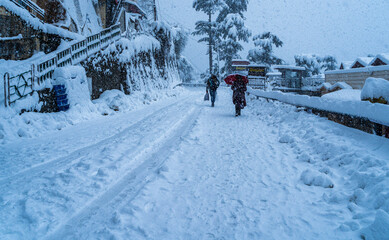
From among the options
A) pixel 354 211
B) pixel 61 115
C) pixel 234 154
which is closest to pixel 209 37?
pixel 61 115

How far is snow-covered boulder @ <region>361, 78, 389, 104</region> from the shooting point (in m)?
5.12

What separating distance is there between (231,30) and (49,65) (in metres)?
32.8

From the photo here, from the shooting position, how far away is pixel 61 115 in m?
9.41

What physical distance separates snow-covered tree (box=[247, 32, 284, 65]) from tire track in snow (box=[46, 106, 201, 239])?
122 feet

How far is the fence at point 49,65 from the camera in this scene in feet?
28.5

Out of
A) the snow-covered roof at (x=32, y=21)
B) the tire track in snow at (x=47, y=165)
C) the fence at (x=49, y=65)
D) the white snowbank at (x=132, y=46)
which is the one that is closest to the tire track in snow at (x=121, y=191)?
the tire track in snow at (x=47, y=165)

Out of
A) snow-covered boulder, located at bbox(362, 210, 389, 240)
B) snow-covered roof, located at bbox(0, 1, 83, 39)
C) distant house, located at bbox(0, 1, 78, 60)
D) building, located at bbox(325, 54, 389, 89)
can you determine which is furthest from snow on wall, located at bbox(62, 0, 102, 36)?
snow-covered boulder, located at bbox(362, 210, 389, 240)

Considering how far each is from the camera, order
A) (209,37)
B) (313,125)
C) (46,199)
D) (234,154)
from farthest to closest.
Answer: (209,37)
(313,125)
(234,154)
(46,199)

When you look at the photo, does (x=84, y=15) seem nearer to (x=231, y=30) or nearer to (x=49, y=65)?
(x=49, y=65)

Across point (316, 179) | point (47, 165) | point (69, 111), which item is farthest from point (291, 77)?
point (47, 165)

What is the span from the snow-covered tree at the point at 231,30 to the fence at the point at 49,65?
26966 millimetres

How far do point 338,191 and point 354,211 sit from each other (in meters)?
0.55

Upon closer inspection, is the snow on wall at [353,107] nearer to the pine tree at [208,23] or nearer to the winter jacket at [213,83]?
the winter jacket at [213,83]

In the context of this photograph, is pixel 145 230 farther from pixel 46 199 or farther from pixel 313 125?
pixel 313 125
